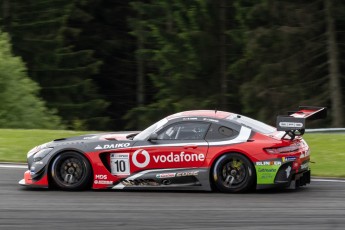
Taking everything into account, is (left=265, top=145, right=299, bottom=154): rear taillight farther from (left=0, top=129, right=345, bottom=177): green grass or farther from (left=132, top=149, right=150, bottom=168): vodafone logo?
(left=0, top=129, right=345, bottom=177): green grass

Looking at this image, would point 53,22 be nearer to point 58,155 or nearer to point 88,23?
point 88,23

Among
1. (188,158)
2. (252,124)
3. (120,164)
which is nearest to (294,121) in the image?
(252,124)

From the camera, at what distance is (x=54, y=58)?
1786 inches

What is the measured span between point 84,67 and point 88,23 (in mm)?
6112

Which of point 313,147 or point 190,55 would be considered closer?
point 313,147

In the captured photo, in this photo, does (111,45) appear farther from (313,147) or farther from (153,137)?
(153,137)

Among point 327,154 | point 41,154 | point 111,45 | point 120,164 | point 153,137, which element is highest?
point 111,45

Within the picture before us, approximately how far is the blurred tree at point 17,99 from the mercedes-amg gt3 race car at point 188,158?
60.4 ft

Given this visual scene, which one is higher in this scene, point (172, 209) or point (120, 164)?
point (120, 164)

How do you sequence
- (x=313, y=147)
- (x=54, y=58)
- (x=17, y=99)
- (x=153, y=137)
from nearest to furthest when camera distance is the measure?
(x=153, y=137) → (x=313, y=147) → (x=17, y=99) → (x=54, y=58)

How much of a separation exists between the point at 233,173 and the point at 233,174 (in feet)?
0.05

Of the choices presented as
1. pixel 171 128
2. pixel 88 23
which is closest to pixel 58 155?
pixel 171 128

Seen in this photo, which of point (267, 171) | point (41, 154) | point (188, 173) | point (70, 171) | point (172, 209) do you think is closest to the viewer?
point (172, 209)

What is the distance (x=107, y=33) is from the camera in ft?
171
